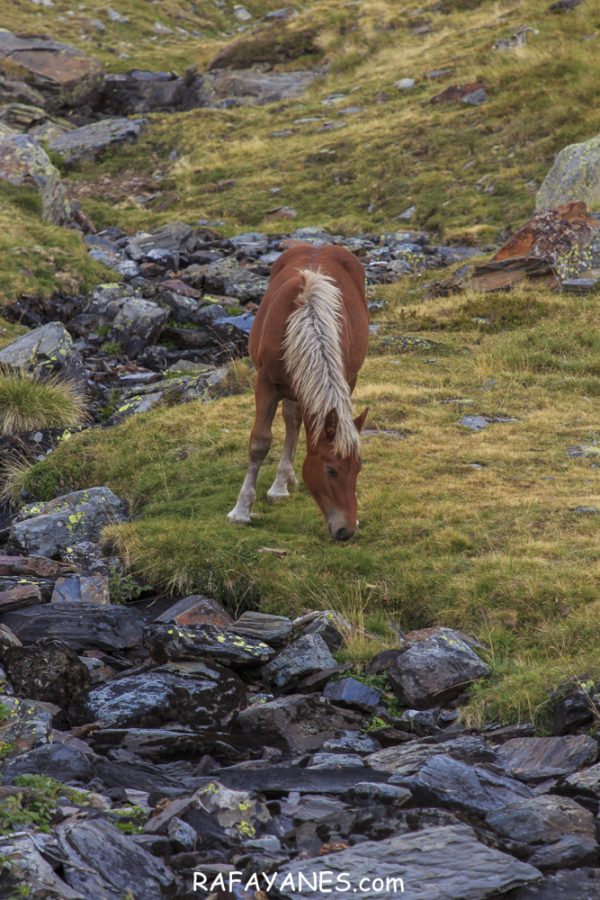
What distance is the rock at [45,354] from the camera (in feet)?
55.0

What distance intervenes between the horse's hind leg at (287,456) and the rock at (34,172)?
50.7 feet

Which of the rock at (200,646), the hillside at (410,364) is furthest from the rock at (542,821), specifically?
the rock at (200,646)

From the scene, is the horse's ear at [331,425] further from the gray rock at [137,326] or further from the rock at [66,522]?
the gray rock at [137,326]

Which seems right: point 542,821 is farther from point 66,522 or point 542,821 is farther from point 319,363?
point 66,522

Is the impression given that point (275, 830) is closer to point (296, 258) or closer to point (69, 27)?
point (296, 258)

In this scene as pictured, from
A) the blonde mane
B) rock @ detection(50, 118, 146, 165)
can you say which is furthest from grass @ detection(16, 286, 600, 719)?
rock @ detection(50, 118, 146, 165)

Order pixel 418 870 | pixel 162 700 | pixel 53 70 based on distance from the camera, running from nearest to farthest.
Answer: pixel 418 870 < pixel 162 700 < pixel 53 70

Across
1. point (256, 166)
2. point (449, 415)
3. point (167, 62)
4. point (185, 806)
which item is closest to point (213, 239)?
point (256, 166)

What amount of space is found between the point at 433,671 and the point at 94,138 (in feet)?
111

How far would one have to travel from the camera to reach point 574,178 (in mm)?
23703

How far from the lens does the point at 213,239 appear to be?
87.1 feet

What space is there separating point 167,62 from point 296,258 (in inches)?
1600

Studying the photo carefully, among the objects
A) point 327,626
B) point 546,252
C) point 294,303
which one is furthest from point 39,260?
point 327,626

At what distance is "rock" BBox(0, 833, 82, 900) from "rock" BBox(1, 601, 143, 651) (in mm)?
4128
